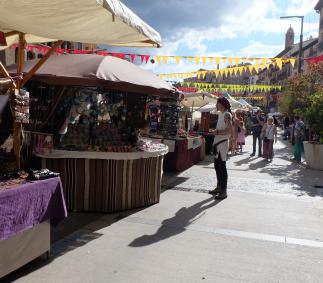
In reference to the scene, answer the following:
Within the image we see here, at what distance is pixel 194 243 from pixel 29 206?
212cm

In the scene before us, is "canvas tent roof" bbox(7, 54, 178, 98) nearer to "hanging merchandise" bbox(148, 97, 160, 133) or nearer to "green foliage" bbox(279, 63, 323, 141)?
"hanging merchandise" bbox(148, 97, 160, 133)

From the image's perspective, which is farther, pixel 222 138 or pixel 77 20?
pixel 222 138

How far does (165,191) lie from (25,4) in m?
4.97

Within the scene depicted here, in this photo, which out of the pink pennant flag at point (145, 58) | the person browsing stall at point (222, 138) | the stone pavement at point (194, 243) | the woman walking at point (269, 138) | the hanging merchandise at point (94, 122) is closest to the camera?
the stone pavement at point (194, 243)

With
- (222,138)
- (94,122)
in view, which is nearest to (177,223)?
(94,122)

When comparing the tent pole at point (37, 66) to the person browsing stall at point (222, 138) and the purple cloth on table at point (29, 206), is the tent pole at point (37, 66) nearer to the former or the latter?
the purple cloth on table at point (29, 206)

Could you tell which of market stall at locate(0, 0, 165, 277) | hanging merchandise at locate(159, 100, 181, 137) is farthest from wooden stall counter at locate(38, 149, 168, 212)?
hanging merchandise at locate(159, 100, 181, 137)

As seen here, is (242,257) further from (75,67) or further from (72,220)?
(75,67)

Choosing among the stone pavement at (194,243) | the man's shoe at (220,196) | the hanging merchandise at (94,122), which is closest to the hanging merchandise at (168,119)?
the stone pavement at (194,243)

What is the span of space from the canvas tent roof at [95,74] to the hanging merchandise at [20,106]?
1.56m

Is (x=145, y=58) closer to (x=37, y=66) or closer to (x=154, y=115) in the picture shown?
(x=154, y=115)

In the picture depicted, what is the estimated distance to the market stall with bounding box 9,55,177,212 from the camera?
19.8ft

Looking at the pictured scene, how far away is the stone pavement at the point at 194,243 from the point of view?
4.13m

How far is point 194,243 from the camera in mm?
5086
